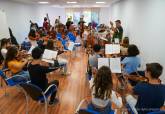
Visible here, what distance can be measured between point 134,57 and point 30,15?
10.3 metres

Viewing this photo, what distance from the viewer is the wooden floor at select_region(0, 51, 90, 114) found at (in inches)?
146

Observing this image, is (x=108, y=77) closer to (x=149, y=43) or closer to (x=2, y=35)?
(x=149, y=43)

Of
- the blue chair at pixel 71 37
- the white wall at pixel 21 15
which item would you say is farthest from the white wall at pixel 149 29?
the white wall at pixel 21 15

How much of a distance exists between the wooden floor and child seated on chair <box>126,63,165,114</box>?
162cm

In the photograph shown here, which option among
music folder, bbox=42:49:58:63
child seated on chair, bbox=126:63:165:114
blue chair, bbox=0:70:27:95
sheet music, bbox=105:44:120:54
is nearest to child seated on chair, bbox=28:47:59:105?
blue chair, bbox=0:70:27:95

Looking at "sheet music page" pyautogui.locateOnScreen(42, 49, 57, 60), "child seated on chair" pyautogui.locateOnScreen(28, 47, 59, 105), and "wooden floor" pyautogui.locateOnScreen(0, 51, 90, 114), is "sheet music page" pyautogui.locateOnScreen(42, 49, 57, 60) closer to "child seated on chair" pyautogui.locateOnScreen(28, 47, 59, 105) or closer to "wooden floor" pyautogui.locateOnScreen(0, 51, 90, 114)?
"child seated on chair" pyautogui.locateOnScreen(28, 47, 59, 105)

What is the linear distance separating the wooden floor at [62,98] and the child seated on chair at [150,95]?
5.31ft

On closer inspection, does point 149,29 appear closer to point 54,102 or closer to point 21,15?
point 54,102

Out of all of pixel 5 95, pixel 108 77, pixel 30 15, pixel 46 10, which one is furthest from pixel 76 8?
pixel 108 77

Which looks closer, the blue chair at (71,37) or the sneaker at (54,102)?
the sneaker at (54,102)

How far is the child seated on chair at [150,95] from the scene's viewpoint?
2240 millimetres

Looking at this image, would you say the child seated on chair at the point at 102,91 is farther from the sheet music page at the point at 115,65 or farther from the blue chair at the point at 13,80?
the blue chair at the point at 13,80

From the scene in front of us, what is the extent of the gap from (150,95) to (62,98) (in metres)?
2.39

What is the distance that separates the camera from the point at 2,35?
26.3 ft
